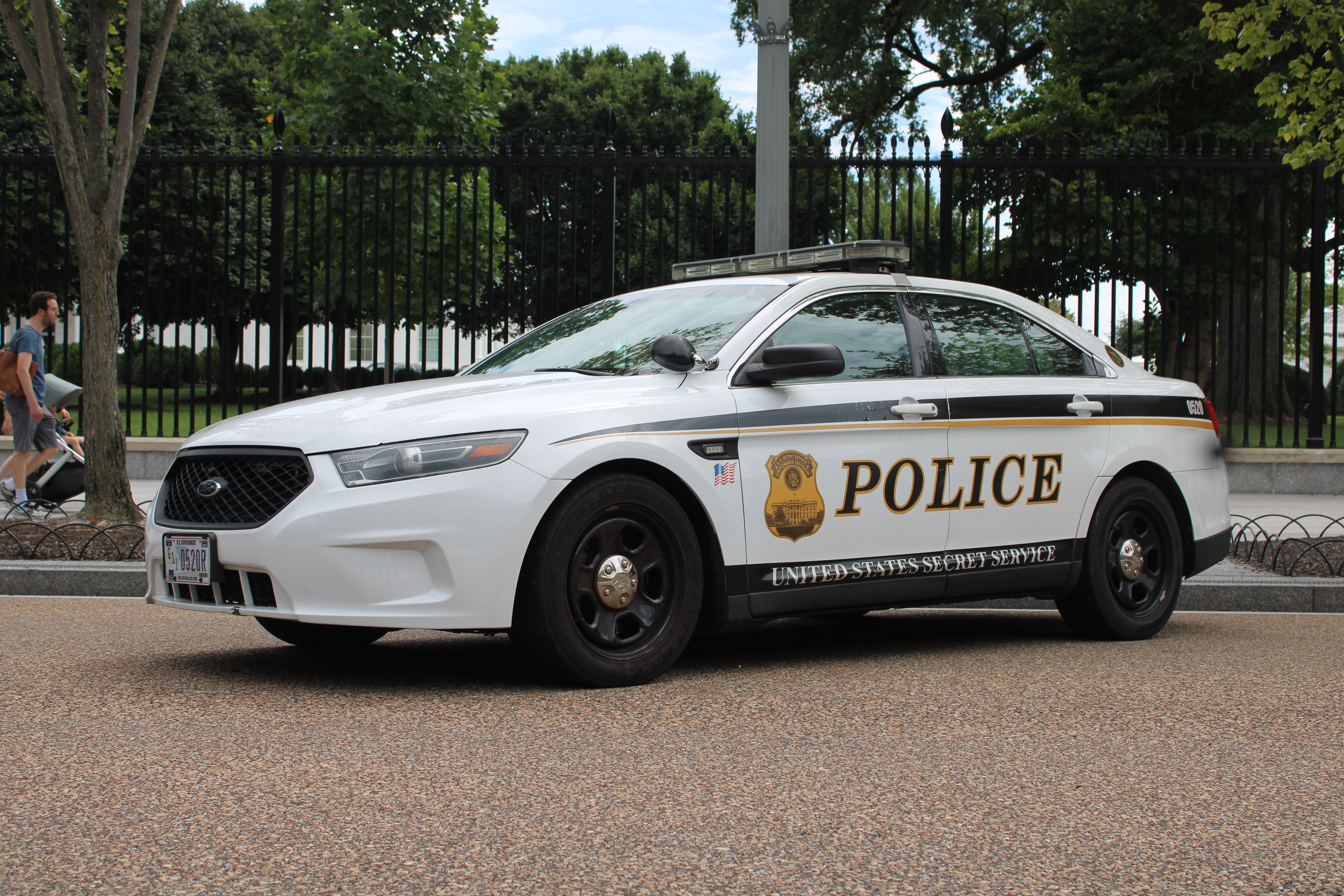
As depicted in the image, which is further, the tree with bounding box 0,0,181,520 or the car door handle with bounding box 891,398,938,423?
the tree with bounding box 0,0,181,520

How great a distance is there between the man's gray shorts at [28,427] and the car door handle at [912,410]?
→ 835 cm

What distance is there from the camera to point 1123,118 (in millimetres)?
25516

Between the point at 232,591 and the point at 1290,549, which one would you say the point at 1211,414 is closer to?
the point at 1290,549

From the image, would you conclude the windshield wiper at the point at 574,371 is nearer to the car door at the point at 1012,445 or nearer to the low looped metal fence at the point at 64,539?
the car door at the point at 1012,445

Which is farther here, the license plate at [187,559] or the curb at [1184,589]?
the curb at [1184,589]

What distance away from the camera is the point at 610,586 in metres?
4.97

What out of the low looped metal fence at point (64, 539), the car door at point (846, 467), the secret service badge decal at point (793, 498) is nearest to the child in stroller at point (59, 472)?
the low looped metal fence at point (64, 539)

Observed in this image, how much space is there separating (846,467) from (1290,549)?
4.82 m

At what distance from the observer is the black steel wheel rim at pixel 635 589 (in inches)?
194

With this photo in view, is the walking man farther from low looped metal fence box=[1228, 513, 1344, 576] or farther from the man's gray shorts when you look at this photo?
low looped metal fence box=[1228, 513, 1344, 576]

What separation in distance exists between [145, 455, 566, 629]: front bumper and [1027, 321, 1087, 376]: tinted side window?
291cm

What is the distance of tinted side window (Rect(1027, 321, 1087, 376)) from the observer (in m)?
6.55

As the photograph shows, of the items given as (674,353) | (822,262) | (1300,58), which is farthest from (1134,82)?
(674,353)

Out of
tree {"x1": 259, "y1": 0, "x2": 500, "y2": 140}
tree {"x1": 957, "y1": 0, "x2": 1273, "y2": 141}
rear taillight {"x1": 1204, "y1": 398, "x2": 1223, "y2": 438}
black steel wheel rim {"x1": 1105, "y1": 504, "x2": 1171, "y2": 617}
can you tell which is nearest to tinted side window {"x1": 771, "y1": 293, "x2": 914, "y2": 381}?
black steel wheel rim {"x1": 1105, "y1": 504, "x2": 1171, "y2": 617}
